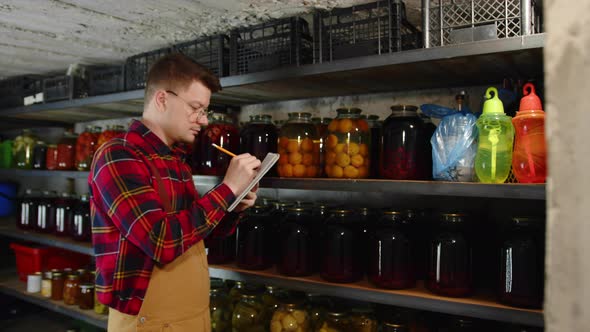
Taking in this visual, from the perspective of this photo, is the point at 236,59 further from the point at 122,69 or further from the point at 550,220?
the point at 550,220

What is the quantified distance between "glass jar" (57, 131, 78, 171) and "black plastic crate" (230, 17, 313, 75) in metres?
1.71

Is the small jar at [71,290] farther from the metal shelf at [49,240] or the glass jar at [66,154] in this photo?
the glass jar at [66,154]

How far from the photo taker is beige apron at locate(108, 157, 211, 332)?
4.94ft

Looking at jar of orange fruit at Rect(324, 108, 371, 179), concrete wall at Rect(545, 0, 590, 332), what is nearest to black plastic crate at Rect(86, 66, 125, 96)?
jar of orange fruit at Rect(324, 108, 371, 179)

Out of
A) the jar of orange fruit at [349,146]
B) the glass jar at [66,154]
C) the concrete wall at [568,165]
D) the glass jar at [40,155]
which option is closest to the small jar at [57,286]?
the glass jar at [66,154]

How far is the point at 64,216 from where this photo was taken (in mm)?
3152

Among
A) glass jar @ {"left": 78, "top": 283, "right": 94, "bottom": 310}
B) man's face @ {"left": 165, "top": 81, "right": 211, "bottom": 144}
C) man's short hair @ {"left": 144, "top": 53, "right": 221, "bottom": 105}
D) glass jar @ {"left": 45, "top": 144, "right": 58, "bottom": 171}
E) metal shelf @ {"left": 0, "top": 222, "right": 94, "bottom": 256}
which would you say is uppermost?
man's short hair @ {"left": 144, "top": 53, "right": 221, "bottom": 105}

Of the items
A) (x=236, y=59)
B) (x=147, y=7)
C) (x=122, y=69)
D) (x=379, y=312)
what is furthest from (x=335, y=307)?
(x=122, y=69)

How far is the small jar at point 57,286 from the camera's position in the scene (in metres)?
3.01

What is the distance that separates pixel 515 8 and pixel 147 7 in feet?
5.09

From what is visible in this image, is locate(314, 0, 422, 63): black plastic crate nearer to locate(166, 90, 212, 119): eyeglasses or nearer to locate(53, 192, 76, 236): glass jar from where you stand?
locate(166, 90, 212, 119): eyeglasses

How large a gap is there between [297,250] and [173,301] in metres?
0.58

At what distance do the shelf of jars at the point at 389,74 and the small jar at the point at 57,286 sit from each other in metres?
1.19

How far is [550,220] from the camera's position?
64cm
